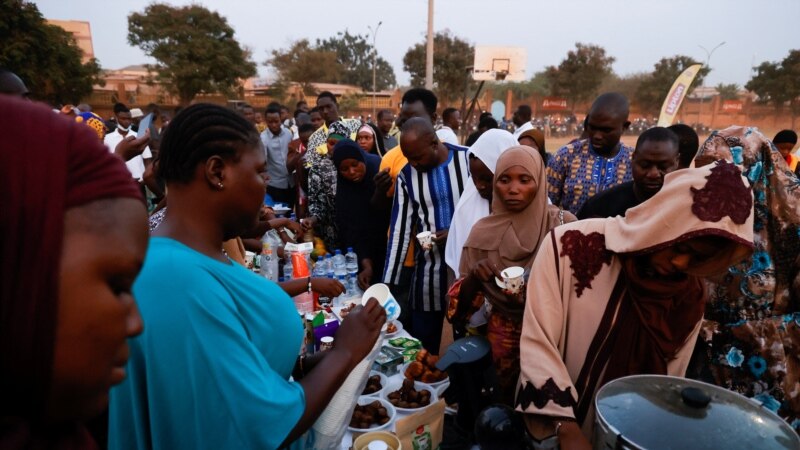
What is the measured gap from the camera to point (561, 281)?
69.4 inches

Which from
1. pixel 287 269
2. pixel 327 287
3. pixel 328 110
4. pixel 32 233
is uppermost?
pixel 328 110

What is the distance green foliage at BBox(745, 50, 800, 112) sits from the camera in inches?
1128

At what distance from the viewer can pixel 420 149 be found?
329 centimetres

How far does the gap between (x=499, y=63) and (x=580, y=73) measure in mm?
16707

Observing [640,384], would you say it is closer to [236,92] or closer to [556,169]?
[556,169]

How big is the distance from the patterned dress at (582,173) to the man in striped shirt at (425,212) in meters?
0.92

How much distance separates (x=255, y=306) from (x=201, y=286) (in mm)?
158

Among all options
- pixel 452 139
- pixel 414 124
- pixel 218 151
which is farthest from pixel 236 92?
pixel 218 151

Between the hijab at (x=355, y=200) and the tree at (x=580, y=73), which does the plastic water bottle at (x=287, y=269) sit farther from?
the tree at (x=580, y=73)

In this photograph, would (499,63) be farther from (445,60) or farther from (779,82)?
(779,82)

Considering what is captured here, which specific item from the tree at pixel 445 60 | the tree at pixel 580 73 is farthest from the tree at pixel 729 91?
the tree at pixel 445 60

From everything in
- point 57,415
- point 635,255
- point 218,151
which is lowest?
point 635,255

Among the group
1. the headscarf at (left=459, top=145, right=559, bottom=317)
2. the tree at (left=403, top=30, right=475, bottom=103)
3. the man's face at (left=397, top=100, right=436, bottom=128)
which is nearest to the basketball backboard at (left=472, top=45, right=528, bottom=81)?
the tree at (left=403, top=30, right=475, bottom=103)

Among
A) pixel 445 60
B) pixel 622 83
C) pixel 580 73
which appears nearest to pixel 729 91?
pixel 622 83
